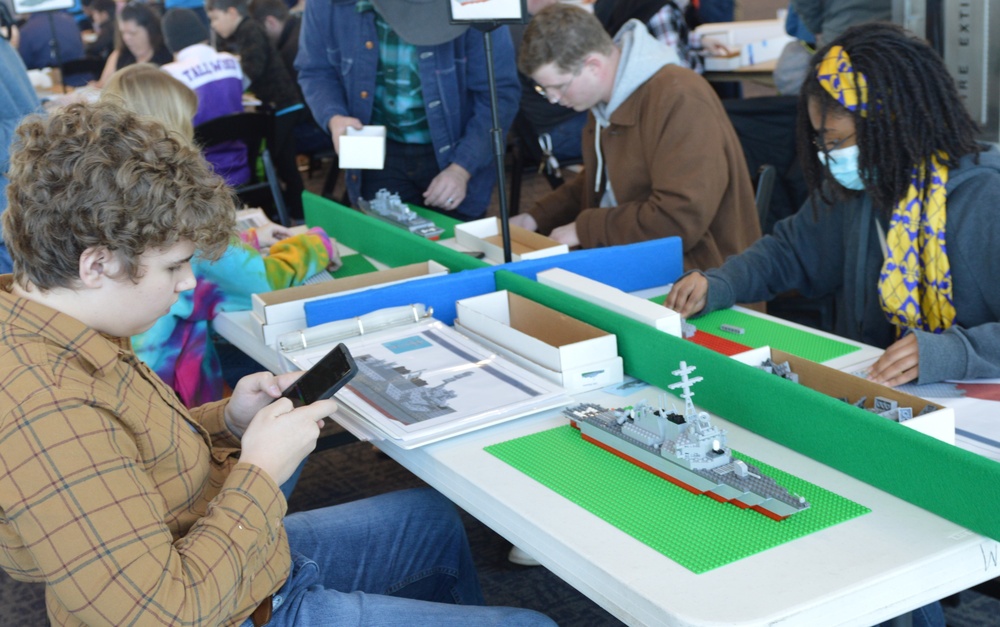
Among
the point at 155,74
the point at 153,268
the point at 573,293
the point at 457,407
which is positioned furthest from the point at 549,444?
the point at 155,74

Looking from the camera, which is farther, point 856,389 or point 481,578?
point 481,578

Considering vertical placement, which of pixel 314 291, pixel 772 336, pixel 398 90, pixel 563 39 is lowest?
pixel 772 336

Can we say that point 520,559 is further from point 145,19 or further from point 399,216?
point 145,19

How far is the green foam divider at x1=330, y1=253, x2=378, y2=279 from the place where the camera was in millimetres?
2684

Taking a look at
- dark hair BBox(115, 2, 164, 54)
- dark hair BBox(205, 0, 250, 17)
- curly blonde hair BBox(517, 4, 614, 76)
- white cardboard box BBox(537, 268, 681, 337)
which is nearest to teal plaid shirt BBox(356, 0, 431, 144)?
curly blonde hair BBox(517, 4, 614, 76)

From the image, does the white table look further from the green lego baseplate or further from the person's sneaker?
the person's sneaker

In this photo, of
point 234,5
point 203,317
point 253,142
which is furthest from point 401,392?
point 234,5

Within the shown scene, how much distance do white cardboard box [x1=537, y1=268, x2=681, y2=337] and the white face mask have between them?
0.45 m

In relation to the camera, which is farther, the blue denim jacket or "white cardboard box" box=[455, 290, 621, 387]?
the blue denim jacket

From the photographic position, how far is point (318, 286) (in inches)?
87.9

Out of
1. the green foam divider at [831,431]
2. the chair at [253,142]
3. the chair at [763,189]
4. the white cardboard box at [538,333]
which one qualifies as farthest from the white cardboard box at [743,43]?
A: the green foam divider at [831,431]

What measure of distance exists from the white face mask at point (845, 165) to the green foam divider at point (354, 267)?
1199 mm

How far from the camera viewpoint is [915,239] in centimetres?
190

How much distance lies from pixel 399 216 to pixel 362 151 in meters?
0.22
